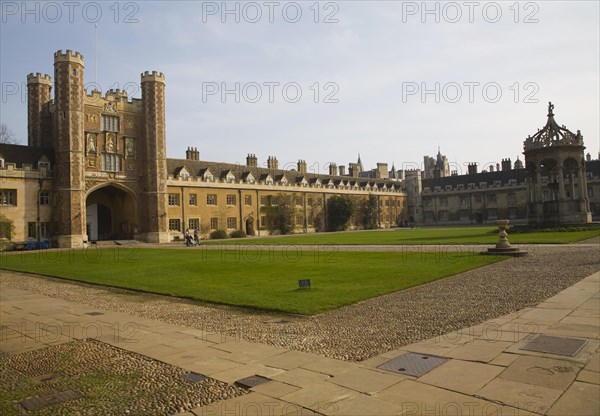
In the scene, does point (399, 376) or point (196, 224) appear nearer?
point (399, 376)

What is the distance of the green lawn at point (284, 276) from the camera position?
34.2 feet

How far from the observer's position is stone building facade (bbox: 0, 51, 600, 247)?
3797 centimetres

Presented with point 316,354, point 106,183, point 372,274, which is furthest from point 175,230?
point 316,354

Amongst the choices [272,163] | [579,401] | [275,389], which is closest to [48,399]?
[275,389]

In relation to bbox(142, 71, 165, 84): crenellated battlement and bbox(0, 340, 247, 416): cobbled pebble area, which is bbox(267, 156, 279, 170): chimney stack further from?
bbox(0, 340, 247, 416): cobbled pebble area

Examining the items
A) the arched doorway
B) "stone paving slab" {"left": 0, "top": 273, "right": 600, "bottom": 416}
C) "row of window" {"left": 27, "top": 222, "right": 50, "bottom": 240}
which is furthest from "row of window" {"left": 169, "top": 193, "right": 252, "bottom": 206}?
"stone paving slab" {"left": 0, "top": 273, "right": 600, "bottom": 416}

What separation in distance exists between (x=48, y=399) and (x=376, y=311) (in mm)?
5810

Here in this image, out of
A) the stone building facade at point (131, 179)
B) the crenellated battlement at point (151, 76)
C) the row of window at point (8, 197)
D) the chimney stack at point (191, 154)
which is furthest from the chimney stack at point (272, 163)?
the row of window at point (8, 197)

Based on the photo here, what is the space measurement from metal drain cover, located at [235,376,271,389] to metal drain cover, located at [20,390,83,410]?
1.74m

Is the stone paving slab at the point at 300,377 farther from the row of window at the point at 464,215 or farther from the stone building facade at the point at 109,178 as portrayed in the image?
the row of window at the point at 464,215

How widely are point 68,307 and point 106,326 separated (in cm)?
277

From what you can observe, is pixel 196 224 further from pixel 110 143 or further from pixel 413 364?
pixel 413 364

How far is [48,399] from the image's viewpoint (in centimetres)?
480

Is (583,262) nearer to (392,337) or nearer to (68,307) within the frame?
(392,337)
